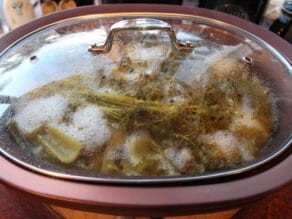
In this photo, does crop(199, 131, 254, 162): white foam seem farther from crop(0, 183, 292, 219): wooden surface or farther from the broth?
crop(0, 183, 292, 219): wooden surface

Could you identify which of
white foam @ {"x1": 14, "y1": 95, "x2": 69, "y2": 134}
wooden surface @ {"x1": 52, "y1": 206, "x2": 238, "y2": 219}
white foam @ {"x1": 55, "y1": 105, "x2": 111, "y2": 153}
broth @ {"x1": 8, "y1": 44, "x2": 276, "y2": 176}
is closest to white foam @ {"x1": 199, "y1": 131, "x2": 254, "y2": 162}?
broth @ {"x1": 8, "y1": 44, "x2": 276, "y2": 176}

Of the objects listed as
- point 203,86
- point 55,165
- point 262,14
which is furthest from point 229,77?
Answer: point 262,14

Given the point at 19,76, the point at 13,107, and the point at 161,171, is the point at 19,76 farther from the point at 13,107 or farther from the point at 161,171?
the point at 161,171

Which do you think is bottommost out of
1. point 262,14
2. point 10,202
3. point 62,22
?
point 10,202

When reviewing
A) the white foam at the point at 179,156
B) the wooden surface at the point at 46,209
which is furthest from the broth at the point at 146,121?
the wooden surface at the point at 46,209

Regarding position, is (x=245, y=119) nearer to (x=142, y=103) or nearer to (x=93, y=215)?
(x=142, y=103)

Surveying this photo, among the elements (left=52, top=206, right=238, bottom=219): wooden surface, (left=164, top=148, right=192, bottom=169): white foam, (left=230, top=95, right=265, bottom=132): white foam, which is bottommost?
(left=52, top=206, right=238, bottom=219): wooden surface

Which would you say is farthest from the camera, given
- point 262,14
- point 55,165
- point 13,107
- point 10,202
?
point 262,14
